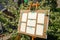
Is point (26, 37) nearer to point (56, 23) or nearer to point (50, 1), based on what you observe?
point (56, 23)

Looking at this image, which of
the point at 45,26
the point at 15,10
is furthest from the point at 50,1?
the point at 45,26

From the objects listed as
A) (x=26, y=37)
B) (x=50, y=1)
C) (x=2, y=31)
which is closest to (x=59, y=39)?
(x=26, y=37)

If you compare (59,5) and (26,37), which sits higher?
(59,5)

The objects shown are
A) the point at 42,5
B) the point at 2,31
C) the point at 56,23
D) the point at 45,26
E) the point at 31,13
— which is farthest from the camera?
the point at 2,31

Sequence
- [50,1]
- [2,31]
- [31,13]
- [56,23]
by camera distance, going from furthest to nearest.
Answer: [2,31], [50,1], [56,23], [31,13]

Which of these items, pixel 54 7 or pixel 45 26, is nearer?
pixel 45 26

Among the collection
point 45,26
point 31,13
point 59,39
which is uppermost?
point 31,13
